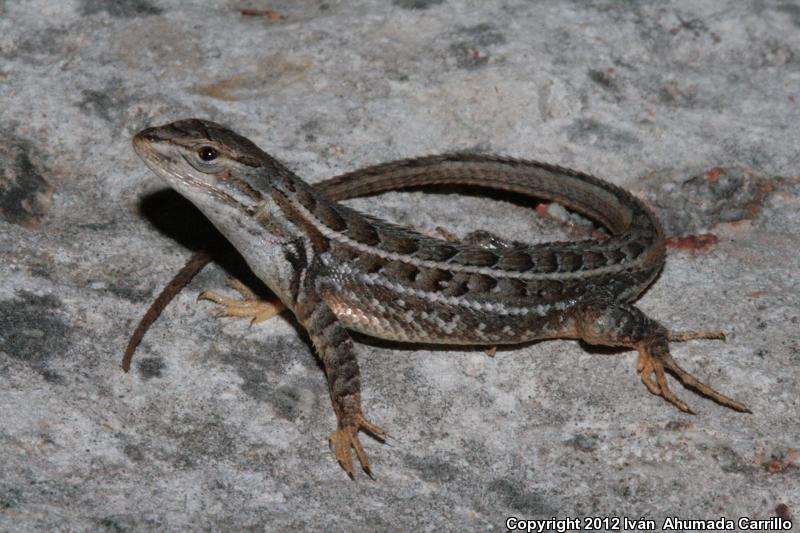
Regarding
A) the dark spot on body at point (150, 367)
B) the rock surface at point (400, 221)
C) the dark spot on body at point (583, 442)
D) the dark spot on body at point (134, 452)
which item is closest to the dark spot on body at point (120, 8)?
the rock surface at point (400, 221)

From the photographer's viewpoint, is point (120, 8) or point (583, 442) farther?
point (120, 8)

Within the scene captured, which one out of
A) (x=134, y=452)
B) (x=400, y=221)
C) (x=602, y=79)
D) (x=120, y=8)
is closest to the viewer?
(x=134, y=452)

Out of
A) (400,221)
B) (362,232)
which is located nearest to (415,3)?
(400,221)

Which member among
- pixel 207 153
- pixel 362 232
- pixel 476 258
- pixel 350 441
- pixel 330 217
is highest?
pixel 207 153

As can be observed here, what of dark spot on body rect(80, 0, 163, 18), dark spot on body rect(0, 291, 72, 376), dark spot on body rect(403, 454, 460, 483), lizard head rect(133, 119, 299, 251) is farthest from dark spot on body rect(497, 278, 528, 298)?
dark spot on body rect(80, 0, 163, 18)

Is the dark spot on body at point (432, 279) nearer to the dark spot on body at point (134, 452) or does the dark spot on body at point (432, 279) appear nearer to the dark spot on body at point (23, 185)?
the dark spot on body at point (134, 452)

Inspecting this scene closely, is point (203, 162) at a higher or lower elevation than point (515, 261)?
higher

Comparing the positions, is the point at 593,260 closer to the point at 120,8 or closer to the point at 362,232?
the point at 362,232

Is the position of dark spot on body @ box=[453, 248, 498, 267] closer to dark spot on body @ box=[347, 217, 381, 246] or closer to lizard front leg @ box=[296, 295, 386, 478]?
dark spot on body @ box=[347, 217, 381, 246]

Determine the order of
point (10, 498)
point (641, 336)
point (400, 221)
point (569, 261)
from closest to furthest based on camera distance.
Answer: point (10, 498), point (641, 336), point (569, 261), point (400, 221)
